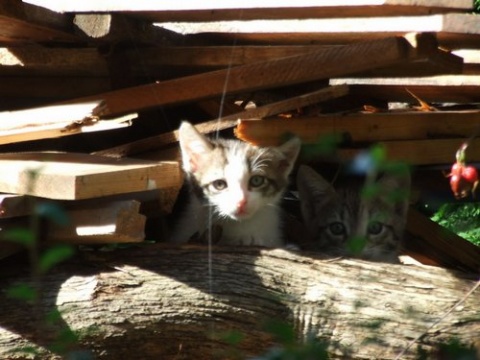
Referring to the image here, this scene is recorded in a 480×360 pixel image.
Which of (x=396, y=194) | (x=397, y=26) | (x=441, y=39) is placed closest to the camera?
(x=396, y=194)

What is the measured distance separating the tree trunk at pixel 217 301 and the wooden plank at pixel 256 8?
999 mm

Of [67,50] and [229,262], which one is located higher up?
[67,50]

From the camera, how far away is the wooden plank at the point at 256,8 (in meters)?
3.22

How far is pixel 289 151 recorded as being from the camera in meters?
4.69

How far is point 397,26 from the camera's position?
383cm

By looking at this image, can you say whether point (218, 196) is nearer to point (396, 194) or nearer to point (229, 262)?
point (229, 262)

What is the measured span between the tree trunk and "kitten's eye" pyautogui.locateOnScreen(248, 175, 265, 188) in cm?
81

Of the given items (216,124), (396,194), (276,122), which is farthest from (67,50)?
(396,194)

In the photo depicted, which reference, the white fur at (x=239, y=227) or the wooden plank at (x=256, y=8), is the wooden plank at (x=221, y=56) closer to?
the wooden plank at (x=256, y=8)

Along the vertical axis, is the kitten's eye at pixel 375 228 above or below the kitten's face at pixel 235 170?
below

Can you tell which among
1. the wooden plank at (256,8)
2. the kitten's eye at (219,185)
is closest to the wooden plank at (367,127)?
the kitten's eye at (219,185)

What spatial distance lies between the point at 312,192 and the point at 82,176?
1960mm

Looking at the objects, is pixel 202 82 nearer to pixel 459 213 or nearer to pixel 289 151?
pixel 289 151

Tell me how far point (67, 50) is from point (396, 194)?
2506mm
